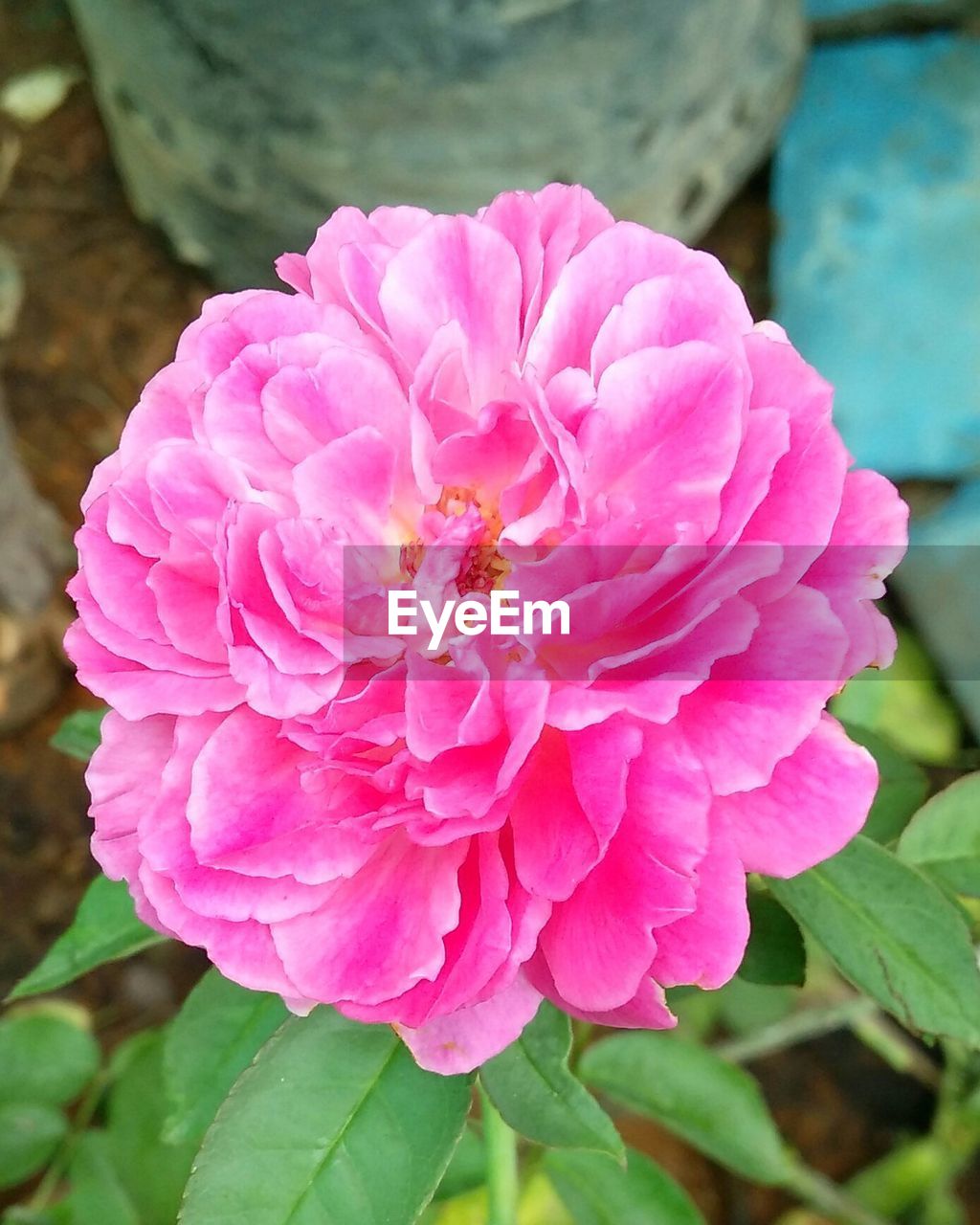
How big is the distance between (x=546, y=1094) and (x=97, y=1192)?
1.58ft

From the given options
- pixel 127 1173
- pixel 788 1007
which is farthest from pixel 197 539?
pixel 788 1007

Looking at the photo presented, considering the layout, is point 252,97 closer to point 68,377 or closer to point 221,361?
point 68,377

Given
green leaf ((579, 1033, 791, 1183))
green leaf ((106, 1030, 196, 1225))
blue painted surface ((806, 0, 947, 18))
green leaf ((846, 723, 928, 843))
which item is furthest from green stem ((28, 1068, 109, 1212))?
blue painted surface ((806, 0, 947, 18))

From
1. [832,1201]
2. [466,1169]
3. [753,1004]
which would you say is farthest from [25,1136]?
[832,1201]

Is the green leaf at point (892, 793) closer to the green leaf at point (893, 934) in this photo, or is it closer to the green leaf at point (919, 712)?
the green leaf at point (893, 934)

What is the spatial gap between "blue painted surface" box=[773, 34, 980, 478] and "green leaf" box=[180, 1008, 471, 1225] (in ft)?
3.90

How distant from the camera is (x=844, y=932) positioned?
20.5 inches

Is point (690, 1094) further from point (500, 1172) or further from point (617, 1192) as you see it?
point (500, 1172)

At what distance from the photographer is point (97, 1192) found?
823 millimetres

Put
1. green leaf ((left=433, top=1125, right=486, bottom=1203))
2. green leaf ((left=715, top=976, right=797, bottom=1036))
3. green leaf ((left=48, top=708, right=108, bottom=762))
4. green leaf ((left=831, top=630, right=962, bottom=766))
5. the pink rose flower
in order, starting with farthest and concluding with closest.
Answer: green leaf ((left=831, top=630, right=962, bottom=766))
green leaf ((left=715, top=976, right=797, bottom=1036))
green leaf ((left=433, top=1125, right=486, bottom=1203))
green leaf ((left=48, top=708, right=108, bottom=762))
the pink rose flower

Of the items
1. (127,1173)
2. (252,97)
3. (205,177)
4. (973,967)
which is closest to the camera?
(973,967)

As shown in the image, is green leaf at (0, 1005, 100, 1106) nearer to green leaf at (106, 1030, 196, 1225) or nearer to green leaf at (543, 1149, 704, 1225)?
green leaf at (106, 1030, 196, 1225)

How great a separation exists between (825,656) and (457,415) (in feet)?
0.61

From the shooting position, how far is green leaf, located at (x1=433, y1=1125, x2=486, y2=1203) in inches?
30.9
